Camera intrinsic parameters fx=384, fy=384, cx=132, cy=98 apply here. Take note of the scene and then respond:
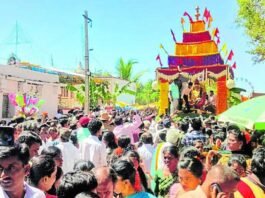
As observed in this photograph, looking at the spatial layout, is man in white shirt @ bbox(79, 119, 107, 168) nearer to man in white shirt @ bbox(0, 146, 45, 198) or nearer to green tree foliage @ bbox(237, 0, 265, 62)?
man in white shirt @ bbox(0, 146, 45, 198)

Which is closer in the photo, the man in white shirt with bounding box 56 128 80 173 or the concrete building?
the man in white shirt with bounding box 56 128 80 173

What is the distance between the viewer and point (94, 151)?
5.99 m

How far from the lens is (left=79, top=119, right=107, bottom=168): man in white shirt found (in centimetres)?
597

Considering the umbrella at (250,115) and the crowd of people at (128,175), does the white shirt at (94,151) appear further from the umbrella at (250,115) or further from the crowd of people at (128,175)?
the umbrella at (250,115)

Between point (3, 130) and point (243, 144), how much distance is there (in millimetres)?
3357

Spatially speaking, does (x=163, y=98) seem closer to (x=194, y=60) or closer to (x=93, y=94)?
(x=194, y=60)

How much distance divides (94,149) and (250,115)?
2.59m

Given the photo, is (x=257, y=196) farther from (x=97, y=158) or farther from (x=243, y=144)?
(x=97, y=158)

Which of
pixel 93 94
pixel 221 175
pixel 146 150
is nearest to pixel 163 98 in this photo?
pixel 93 94

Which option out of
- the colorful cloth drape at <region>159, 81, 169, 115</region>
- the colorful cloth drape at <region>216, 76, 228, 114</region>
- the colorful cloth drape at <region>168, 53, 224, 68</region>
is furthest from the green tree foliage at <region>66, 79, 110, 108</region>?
the colorful cloth drape at <region>216, 76, 228, 114</region>

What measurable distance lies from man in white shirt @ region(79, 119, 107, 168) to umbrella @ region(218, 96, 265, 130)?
1991 mm

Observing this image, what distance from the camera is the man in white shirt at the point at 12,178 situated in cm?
277

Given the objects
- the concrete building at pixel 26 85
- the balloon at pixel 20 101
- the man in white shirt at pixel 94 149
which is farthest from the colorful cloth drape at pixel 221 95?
the man in white shirt at pixel 94 149

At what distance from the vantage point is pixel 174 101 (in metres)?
19.7
